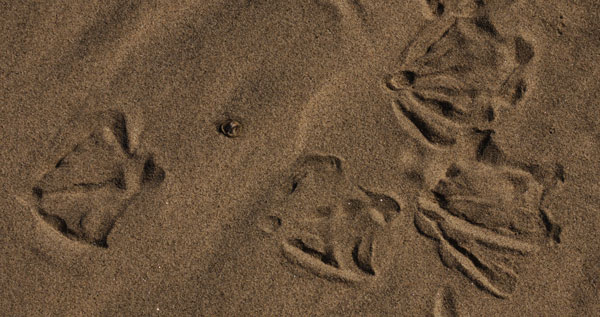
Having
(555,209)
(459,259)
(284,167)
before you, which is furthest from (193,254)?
(555,209)

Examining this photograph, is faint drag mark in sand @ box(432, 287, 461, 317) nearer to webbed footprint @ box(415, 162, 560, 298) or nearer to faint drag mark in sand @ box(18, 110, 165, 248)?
webbed footprint @ box(415, 162, 560, 298)

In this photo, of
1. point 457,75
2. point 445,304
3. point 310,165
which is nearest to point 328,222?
point 310,165

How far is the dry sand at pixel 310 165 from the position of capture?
5.90ft

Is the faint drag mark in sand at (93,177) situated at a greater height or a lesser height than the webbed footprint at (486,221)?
lesser

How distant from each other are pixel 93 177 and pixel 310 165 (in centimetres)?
82

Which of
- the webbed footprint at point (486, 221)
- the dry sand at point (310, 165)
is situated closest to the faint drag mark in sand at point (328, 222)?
the dry sand at point (310, 165)

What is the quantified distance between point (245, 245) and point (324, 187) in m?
0.37

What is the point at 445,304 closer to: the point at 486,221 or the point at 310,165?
the point at 486,221

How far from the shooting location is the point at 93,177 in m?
1.81

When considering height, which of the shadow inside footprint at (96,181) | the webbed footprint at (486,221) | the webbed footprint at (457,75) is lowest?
the shadow inside footprint at (96,181)

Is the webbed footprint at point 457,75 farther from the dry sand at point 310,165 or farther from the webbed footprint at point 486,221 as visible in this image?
the webbed footprint at point 486,221

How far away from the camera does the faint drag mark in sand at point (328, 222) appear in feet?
5.90

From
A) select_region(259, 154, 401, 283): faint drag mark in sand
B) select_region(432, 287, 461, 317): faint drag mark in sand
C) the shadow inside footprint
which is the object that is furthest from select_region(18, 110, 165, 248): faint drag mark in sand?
select_region(432, 287, 461, 317): faint drag mark in sand

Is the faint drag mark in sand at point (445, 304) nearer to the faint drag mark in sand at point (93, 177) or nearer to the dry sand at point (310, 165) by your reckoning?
the dry sand at point (310, 165)
